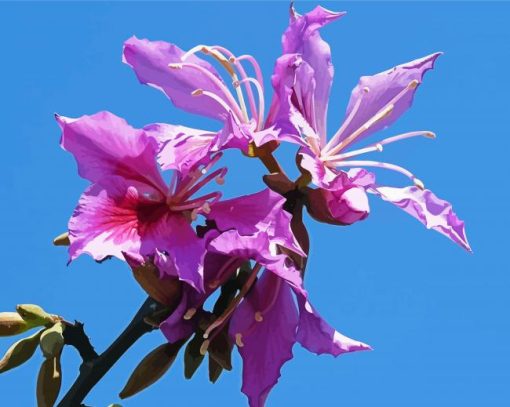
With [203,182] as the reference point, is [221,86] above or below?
above

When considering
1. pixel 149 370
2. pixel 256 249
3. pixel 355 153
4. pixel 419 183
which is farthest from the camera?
pixel 355 153

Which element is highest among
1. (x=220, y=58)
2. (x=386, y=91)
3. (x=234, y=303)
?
(x=386, y=91)

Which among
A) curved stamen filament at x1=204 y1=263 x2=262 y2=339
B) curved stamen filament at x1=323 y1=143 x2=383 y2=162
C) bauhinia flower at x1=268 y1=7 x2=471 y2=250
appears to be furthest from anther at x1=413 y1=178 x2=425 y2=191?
curved stamen filament at x1=204 y1=263 x2=262 y2=339

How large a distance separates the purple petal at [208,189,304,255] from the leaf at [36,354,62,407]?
1.27 feet

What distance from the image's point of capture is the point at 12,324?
1.79m

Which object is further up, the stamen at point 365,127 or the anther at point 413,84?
the anther at point 413,84

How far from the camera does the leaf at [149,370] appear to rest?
173 cm

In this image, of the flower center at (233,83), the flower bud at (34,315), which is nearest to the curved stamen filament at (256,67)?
the flower center at (233,83)

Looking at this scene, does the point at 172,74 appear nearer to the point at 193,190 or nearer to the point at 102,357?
the point at 193,190

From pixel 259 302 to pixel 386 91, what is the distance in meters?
0.53

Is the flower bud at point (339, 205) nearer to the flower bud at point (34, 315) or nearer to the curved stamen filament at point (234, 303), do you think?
the curved stamen filament at point (234, 303)

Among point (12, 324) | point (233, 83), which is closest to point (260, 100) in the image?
point (233, 83)

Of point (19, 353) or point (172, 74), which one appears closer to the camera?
point (19, 353)

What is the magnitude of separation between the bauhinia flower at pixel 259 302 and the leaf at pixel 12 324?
0.28 metres
